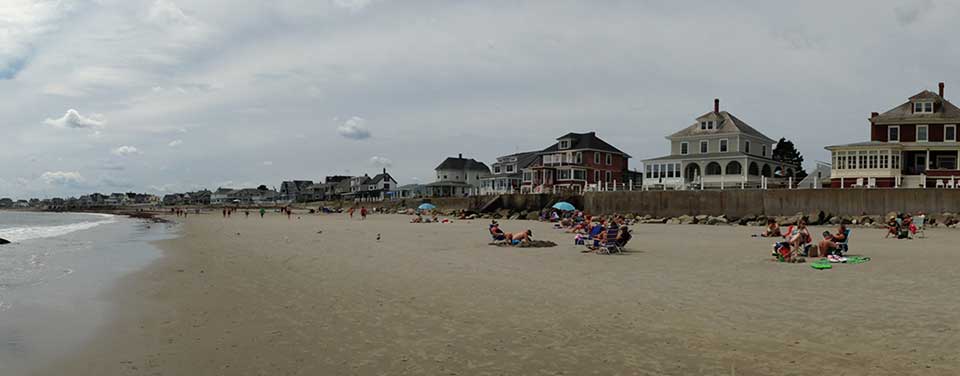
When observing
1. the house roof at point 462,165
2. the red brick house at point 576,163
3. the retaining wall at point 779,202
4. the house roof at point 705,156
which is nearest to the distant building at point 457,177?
the house roof at point 462,165

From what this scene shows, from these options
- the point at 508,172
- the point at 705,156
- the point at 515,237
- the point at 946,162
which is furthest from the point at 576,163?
the point at 515,237

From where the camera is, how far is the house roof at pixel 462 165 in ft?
315

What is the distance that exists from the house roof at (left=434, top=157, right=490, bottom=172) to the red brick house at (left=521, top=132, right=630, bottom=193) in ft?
90.4

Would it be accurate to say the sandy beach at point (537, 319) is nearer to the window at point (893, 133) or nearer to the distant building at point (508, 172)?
the window at point (893, 133)

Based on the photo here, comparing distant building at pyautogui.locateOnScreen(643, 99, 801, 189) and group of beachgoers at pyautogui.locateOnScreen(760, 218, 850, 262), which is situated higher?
distant building at pyautogui.locateOnScreen(643, 99, 801, 189)

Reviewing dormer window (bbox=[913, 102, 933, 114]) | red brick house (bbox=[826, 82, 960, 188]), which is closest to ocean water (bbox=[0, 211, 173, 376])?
red brick house (bbox=[826, 82, 960, 188])

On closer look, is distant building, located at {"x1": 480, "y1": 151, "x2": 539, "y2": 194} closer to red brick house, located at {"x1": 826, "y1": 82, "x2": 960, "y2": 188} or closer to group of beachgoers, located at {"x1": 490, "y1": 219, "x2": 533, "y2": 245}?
red brick house, located at {"x1": 826, "y1": 82, "x2": 960, "y2": 188}

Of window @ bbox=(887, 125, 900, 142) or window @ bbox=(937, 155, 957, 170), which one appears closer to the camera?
window @ bbox=(937, 155, 957, 170)

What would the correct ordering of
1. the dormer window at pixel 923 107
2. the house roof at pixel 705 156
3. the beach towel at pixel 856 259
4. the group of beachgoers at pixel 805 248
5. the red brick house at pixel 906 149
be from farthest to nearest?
the house roof at pixel 705 156 → the dormer window at pixel 923 107 → the red brick house at pixel 906 149 → the group of beachgoers at pixel 805 248 → the beach towel at pixel 856 259

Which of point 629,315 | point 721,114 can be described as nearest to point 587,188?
point 721,114

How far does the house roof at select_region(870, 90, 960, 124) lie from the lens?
41.3 meters

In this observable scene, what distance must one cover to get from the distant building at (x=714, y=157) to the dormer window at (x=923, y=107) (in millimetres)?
11141

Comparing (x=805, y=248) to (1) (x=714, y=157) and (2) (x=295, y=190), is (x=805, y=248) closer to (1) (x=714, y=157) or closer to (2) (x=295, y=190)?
(1) (x=714, y=157)

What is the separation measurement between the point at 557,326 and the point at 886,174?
41498 mm
